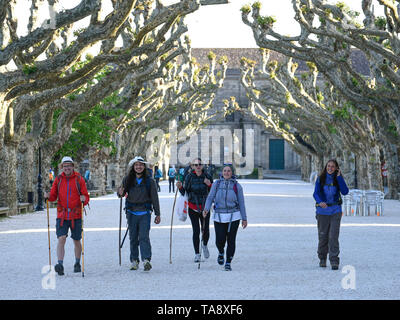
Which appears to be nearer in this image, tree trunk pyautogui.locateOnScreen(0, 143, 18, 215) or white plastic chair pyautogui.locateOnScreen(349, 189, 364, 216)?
tree trunk pyautogui.locateOnScreen(0, 143, 18, 215)

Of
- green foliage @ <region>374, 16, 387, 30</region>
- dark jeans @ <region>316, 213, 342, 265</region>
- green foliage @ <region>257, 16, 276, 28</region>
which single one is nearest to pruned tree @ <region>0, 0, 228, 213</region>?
green foliage @ <region>257, 16, 276, 28</region>

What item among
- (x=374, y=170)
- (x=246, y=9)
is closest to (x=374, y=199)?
(x=374, y=170)

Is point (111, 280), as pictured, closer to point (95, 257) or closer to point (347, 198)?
point (95, 257)

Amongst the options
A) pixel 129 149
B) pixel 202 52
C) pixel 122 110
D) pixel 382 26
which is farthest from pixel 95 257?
pixel 202 52

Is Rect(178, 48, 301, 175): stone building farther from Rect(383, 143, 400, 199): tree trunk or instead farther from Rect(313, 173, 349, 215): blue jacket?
Rect(313, 173, 349, 215): blue jacket

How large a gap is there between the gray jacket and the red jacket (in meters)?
Result: 1.72

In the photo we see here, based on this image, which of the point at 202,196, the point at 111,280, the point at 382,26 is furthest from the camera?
the point at 382,26

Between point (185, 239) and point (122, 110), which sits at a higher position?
point (122, 110)

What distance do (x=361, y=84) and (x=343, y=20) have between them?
4.76 meters

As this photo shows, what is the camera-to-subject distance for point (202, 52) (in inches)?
3856

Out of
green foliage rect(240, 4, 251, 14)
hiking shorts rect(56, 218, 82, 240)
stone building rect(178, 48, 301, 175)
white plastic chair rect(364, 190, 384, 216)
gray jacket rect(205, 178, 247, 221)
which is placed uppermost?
A: green foliage rect(240, 4, 251, 14)

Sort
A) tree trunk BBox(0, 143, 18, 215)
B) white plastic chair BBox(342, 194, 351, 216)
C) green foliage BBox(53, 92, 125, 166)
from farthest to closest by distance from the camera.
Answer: green foliage BBox(53, 92, 125, 166), white plastic chair BBox(342, 194, 351, 216), tree trunk BBox(0, 143, 18, 215)

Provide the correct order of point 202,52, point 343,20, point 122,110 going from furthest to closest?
point 202,52 < point 122,110 < point 343,20

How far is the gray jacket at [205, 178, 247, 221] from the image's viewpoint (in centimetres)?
1041
